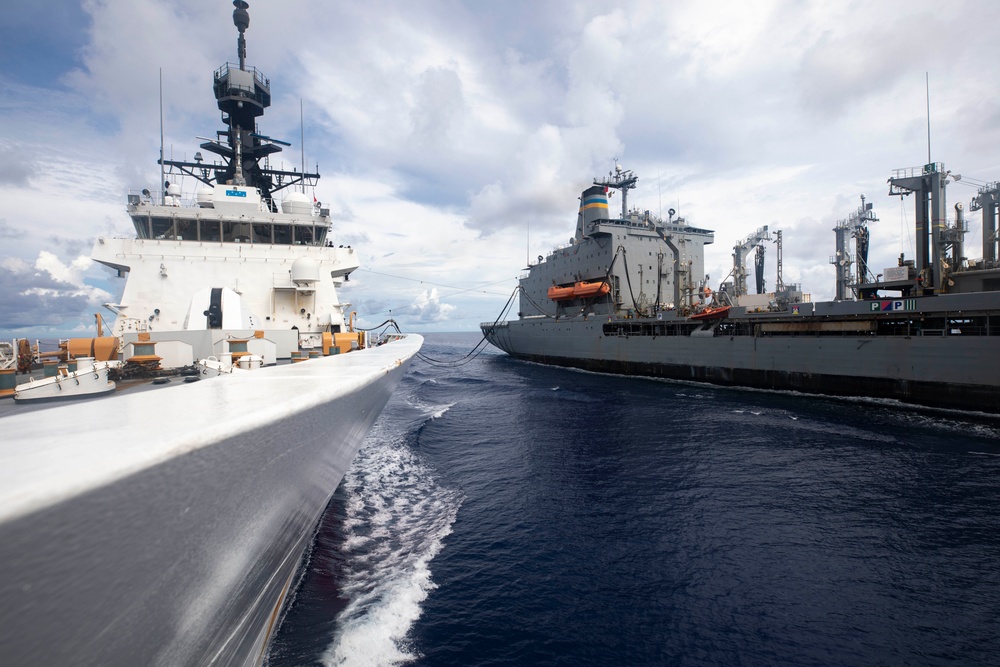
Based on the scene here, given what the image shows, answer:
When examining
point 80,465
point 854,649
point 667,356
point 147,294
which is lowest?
point 854,649

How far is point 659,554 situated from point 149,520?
7.25 meters

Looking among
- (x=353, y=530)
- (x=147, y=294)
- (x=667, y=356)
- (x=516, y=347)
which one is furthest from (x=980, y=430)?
(x=516, y=347)

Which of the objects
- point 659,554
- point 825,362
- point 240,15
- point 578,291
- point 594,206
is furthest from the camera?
point 594,206

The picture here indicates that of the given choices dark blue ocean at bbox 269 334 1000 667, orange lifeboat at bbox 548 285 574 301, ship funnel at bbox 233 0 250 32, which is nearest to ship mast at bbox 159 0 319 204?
ship funnel at bbox 233 0 250 32

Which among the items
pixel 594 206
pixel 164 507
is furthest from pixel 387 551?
pixel 594 206

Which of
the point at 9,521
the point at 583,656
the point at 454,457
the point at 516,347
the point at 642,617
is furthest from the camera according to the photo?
the point at 516,347

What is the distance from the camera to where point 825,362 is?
20547 mm

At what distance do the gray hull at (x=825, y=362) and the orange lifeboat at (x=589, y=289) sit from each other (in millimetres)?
2432

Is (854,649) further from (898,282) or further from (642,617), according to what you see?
(898,282)

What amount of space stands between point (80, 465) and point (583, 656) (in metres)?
5.33

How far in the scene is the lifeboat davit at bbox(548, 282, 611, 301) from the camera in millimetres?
33094

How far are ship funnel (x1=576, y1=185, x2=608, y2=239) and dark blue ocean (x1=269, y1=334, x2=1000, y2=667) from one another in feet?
84.0

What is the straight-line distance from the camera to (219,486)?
2.32 metres

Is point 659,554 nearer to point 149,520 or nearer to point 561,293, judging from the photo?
point 149,520
